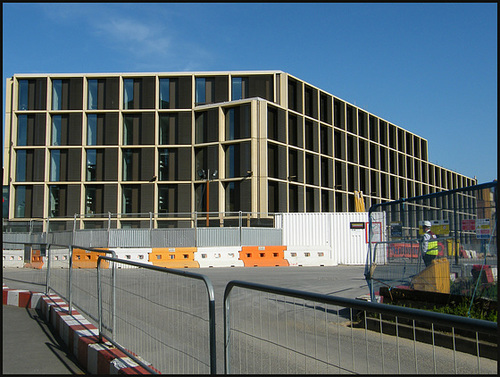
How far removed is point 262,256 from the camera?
903 inches

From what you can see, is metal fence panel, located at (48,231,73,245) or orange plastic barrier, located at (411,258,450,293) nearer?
orange plastic barrier, located at (411,258,450,293)

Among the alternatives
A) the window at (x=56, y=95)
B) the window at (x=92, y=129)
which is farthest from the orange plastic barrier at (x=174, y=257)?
the window at (x=56, y=95)

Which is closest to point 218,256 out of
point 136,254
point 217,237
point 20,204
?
point 217,237

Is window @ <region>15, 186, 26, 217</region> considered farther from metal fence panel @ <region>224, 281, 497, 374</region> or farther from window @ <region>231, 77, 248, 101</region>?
metal fence panel @ <region>224, 281, 497, 374</region>

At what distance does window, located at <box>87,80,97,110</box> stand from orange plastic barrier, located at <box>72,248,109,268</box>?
3602 centimetres

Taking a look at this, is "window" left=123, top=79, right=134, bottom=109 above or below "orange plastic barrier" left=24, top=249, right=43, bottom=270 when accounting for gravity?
above

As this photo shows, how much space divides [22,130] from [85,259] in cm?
3861

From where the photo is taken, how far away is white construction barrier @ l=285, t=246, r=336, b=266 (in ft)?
76.1

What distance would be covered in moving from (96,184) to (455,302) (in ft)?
122

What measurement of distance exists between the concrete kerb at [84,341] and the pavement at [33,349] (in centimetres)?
12

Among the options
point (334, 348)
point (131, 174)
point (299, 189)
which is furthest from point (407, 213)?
point (131, 174)

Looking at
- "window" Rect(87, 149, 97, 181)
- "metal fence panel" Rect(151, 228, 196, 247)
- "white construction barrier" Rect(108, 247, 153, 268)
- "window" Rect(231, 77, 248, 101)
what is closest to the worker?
"white construction barrier" Rect(108, 247, 153, 268)

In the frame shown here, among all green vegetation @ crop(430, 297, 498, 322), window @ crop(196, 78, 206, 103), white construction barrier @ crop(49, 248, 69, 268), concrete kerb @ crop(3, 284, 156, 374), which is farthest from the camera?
window @ crop(196, 78, 206, 103)

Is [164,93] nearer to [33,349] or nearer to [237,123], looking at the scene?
[237,123]
